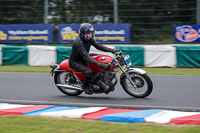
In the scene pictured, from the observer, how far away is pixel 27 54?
16062 mm

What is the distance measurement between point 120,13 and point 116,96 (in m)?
9.40

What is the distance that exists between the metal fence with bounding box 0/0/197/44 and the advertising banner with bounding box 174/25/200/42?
32 cm

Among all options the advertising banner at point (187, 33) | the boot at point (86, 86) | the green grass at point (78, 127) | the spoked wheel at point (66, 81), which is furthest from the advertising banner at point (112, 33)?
the green grass at point (78, 127)

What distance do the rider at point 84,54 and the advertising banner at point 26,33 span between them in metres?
10.1

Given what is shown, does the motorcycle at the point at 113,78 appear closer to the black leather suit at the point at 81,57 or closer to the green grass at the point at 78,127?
the black leather suit at the point at 81,57

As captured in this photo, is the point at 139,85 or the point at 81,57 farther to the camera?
the point at 81,57

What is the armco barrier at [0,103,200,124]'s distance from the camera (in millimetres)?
5562

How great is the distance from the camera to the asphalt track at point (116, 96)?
7.14 metres

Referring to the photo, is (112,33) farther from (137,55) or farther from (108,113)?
(108,113)

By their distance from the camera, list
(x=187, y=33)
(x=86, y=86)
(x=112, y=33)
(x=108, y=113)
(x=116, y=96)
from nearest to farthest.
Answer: (x=108, y=113) < (x=86, y=86) < (x=116, y=96) < (x=187, y=33) < (x=112, y=33)

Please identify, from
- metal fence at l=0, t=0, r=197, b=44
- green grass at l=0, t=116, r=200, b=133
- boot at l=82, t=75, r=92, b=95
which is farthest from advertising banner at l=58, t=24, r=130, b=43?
green grass at l=0, t=116, r=200, b=133

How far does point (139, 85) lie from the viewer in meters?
7.60

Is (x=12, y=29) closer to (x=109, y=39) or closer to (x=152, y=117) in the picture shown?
(x=109, y=39)

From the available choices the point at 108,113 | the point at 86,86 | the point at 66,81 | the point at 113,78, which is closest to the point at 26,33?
the point at 66,81
